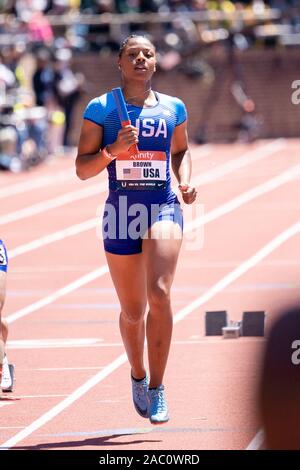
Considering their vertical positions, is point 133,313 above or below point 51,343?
above

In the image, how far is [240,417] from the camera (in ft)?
27.9

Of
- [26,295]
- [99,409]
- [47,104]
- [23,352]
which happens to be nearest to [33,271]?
[26,295]

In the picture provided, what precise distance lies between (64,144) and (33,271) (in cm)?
1511

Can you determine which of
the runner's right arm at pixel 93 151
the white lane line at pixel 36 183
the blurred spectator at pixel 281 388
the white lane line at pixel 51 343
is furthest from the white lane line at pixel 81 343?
the white lane line at pixel 36 183

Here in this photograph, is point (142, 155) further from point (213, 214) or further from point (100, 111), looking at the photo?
point (213, 214)

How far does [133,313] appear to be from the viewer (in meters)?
8.38

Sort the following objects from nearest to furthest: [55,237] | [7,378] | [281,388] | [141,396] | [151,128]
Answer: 1. [281,388]
2. [151,128]
3. [141,396]
4. [7,378]
5. [55,237]

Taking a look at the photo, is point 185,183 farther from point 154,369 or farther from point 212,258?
point 212,258

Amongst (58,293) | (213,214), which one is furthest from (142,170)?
(213,214)

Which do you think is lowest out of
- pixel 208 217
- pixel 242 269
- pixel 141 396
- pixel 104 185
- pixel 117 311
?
pixel 104 185

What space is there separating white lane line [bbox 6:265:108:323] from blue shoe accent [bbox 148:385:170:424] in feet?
15.6

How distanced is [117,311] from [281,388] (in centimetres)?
900

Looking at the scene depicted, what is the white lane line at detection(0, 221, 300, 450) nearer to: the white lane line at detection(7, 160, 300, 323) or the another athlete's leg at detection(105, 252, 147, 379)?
the another athlete's leg at detection(105, 252, 147, 379)

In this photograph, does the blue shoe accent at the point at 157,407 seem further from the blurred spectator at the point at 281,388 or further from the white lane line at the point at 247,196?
the white lane line at the point at 247,196
